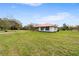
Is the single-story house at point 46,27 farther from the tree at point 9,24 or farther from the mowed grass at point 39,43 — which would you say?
the tree at point 9,24

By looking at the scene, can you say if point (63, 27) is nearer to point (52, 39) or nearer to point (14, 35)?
point (52, 39)

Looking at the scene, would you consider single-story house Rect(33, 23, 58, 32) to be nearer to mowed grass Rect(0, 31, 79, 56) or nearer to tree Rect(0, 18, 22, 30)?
mowed grass Rect(0, 31, 79, 56)

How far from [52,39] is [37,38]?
24 centimetres

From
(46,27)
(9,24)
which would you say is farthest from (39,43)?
(9,24)

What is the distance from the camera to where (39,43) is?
3.93 metres

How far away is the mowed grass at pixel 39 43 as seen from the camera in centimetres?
384

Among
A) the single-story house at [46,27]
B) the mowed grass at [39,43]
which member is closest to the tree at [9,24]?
the mowed grass at [39,43]

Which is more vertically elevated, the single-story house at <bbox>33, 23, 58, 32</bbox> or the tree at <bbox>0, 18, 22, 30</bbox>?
the tree at <bbox>0, 18, 22, 30</bbox>

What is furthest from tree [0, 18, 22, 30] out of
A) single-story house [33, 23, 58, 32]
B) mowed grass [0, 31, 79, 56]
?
single-story house [33, 23, 58, 32]

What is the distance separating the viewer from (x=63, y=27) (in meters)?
3.96

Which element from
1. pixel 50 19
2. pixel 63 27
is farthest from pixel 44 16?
pixel 63 27

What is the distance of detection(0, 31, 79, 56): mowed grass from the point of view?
→ 3844 mm

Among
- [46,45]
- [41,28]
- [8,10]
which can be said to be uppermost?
[8,10]

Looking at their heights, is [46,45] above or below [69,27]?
below
